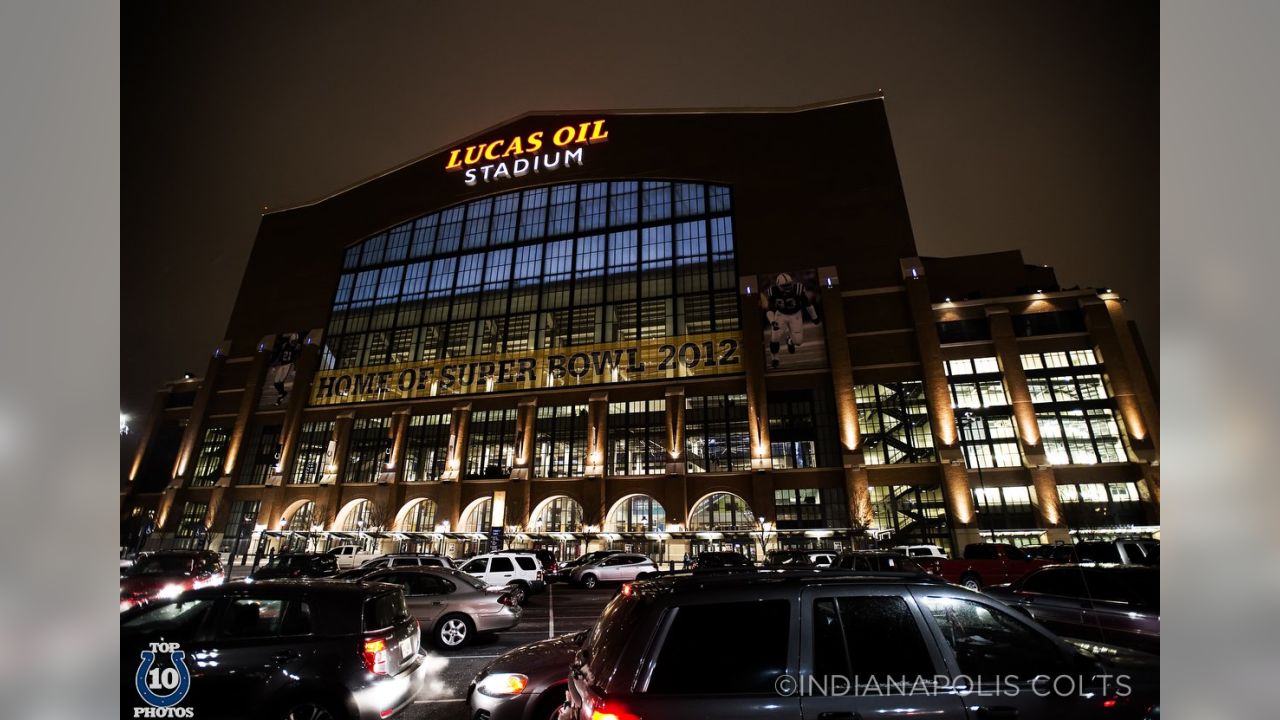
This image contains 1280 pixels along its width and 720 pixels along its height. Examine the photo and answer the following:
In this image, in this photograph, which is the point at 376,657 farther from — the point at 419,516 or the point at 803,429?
the point at 419,516

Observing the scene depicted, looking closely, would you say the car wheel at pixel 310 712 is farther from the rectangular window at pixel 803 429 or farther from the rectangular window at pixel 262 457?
the rectangular window at pixel 262 457

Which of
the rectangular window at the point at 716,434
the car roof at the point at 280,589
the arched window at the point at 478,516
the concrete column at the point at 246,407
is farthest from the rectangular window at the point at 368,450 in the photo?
the car roof at the point at 280,589

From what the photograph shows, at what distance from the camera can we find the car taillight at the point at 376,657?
17.5ft

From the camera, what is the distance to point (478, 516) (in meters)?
43.4

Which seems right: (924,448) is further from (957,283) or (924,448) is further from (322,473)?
(322,473)

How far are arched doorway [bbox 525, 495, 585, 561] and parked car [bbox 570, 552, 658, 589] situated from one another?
14869 millimetres

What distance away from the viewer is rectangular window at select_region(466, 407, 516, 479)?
42875 mm

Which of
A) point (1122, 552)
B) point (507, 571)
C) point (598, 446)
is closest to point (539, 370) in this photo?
point (598, 446)

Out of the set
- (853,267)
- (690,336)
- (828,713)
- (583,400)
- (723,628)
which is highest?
(853,267)

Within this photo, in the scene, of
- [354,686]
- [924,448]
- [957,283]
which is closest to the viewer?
[354,686]

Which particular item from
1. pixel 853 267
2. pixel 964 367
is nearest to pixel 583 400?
pixel 853 267

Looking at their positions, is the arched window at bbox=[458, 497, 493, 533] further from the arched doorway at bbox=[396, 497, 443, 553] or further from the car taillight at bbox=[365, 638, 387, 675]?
the car taillight at bbox=[365, 638, 387, 675]

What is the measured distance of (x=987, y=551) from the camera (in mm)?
18844

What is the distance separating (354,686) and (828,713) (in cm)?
445
